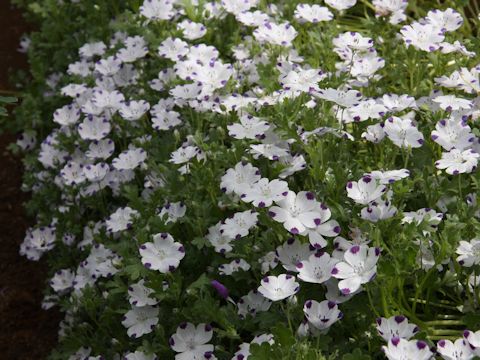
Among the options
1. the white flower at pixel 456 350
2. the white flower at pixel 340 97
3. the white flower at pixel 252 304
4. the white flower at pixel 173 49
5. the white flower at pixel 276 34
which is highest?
the white flower at pixel 340 97

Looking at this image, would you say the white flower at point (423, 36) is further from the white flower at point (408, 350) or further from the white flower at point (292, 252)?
the white flower at point (408, 350)

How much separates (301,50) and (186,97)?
0.65 m

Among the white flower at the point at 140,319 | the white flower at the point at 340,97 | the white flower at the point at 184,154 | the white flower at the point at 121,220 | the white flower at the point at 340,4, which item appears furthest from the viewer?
the white flower at the point at 340,4

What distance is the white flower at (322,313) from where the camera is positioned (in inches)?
74.9

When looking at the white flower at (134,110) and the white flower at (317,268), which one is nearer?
the white flower at (317,268)

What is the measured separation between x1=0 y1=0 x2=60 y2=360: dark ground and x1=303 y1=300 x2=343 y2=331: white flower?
146 centimetres

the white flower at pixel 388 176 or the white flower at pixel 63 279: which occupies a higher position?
the white flower at pixel 388 176

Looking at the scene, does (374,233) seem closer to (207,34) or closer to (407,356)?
(407,356)

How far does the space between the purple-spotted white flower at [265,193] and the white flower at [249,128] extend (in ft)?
0.88

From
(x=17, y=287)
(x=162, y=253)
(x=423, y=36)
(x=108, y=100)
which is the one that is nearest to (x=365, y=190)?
(x=162, y=253)

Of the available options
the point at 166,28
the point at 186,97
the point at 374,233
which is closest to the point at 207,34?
the point at 166,28

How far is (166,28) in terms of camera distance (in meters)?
3.38

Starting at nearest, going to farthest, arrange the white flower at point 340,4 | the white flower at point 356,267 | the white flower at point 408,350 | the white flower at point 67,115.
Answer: the white flower at point 408,350 → the white flower at point 356,267 → the white flower at point 340,4 → the white flower at point 67,115

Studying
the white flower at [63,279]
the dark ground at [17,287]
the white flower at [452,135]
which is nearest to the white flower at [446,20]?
the white flower at [452,135]
